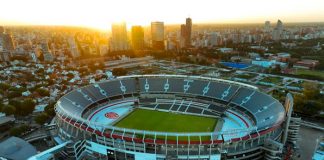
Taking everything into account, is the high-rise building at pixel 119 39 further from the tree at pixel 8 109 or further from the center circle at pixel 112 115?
the center circle at pixel 112 115

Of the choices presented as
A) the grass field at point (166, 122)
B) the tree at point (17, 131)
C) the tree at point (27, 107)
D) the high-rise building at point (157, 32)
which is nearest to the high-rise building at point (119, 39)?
the high-rise building at point (157, 32)

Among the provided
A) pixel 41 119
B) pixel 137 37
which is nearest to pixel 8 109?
pixel 41 119

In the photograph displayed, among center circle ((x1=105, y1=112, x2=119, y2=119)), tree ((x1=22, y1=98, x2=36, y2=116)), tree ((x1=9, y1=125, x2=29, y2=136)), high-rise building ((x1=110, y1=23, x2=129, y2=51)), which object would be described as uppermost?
high-rise building ((x1=110, y1=23, x2=129, y2=51))

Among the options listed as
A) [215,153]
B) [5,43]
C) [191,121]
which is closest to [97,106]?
[191,121]

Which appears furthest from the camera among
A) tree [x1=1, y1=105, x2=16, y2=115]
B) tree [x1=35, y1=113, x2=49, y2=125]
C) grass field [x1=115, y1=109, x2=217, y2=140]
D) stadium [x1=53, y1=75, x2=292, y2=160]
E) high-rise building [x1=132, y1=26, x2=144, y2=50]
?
high-rise building [x1=132, y1=26, x2=144, y2=50]

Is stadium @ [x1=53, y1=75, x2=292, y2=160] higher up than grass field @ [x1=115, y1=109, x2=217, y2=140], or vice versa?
stadium @ [x1=53, y1=75, x2=292, y2=160]

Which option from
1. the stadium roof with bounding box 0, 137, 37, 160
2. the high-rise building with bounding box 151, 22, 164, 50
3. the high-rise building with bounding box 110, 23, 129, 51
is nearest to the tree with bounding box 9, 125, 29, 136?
the stadium roof with bounding box 0, 137, 37, 160

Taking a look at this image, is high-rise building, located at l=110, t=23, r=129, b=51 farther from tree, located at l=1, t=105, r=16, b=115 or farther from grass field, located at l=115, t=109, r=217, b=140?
grass field, located at l=115, t=109, r=217, b=140
